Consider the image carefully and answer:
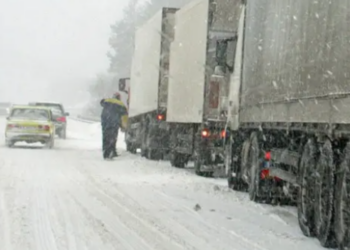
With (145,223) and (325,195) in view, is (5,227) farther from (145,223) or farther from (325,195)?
(325,195)

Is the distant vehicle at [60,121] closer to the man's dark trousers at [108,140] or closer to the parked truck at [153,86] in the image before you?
the parked truck at [153,86]

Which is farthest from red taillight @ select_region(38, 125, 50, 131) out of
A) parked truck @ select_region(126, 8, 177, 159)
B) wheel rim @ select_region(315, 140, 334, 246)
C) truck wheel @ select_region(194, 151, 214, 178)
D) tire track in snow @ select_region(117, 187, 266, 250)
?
wheel rim @ select_region(315, 140, 334, 246)

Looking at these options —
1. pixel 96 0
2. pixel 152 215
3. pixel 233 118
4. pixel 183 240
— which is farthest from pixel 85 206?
pixel 96 0

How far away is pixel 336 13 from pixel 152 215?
401 centimetres

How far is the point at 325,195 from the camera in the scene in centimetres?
869

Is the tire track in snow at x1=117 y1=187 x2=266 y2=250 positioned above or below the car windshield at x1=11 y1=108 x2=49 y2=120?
below

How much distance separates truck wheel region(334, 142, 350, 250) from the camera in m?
8.01

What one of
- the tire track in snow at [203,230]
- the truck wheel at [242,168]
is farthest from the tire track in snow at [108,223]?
the truck wheel at [242,168]

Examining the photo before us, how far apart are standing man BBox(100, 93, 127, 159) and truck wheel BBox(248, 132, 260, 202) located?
8982 millimetres

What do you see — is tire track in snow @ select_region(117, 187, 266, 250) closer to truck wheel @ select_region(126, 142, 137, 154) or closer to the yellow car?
truck wheel @ select_region(126, 142, 137, 154)

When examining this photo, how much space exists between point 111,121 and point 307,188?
13.6 m

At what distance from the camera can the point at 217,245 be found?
334 inches

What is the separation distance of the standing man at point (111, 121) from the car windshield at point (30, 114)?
18.3ft

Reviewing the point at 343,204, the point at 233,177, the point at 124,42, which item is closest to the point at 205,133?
the point at 233,177
